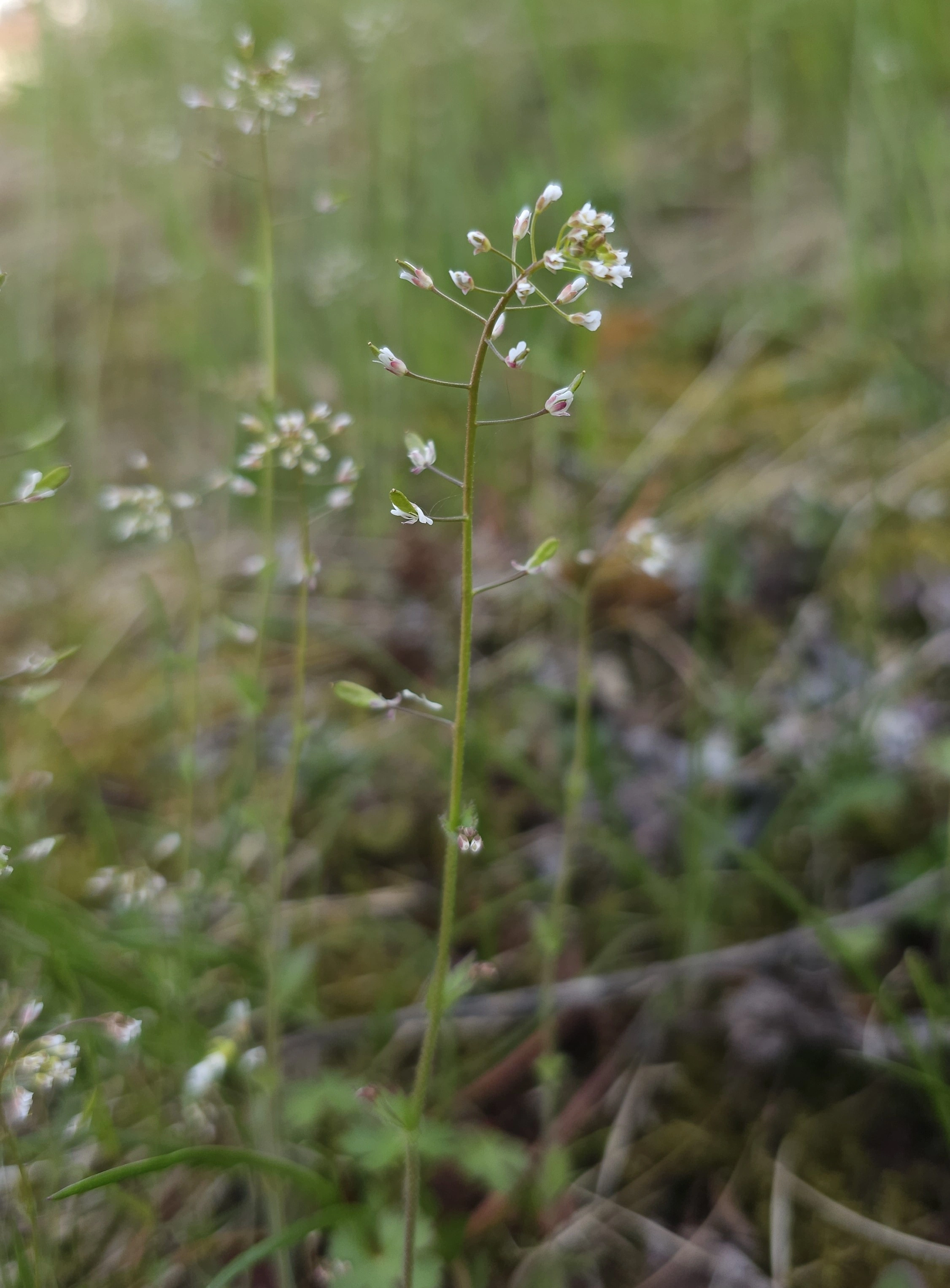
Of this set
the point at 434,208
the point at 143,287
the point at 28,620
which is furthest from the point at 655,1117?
the point at 143,287

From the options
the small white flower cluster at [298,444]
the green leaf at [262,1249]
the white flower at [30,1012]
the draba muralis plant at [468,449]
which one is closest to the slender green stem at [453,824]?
the draba muralis plant at [468,449]

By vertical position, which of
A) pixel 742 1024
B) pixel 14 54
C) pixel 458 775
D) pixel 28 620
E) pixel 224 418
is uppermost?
pixel 14 54

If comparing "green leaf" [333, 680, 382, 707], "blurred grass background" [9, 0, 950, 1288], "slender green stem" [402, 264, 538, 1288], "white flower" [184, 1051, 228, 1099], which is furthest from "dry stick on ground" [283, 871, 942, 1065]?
"green leaf" [333, 680, 382, 707]

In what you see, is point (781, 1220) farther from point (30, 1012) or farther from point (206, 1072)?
point (30, 1012)

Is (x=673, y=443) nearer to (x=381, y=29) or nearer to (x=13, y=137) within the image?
(x=381, y=29)

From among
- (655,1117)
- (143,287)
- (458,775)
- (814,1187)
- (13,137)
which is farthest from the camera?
(13,137)

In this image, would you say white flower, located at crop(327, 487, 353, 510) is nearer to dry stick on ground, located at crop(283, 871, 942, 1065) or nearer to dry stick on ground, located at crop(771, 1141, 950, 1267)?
dry stick on ground, located at crop(283, 871, 942, 1065)

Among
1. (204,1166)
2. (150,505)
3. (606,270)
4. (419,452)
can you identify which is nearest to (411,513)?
(419,452)
